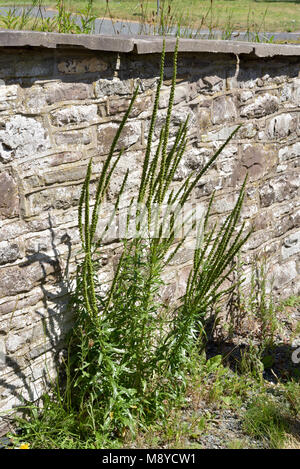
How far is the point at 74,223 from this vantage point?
309cm

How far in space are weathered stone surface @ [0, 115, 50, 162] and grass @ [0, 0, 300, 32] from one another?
1.97m

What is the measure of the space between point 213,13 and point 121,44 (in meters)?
5.24

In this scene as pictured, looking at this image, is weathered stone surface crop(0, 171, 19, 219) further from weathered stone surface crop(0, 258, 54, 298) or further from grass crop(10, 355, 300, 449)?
grass crop(10, 355, 300, 449)

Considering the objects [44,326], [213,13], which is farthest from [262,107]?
[213,13]

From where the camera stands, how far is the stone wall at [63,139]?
2734 millimetres

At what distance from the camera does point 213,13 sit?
7.66 m

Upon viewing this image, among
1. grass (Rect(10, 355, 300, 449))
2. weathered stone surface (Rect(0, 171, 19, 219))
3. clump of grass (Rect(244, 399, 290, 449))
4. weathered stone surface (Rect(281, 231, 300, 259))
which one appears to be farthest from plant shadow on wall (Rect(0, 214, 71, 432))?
weathered stone surface (Rect(281, 231, 300, 259))

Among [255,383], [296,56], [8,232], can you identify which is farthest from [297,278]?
[8,232]

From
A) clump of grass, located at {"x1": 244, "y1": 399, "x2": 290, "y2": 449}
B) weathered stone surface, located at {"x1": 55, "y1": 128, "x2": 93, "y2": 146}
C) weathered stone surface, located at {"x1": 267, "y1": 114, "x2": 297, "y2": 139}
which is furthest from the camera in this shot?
weathered stone surface, located at {"x1": 267, "y1": 114, "x2": 297, "y2": 139}

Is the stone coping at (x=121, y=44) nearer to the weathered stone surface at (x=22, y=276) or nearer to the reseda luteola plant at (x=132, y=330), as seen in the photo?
the reseda luteola plant at (x=132, y=330)

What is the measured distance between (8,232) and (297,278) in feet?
9.91

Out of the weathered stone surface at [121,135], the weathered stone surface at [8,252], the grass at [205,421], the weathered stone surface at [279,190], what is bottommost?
the grass at [205,421]

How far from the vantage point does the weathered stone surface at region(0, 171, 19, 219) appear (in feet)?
8.91

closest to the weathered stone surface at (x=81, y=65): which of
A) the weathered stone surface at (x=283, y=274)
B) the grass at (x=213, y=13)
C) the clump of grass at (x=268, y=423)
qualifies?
the grass at (x=213, y=13)
